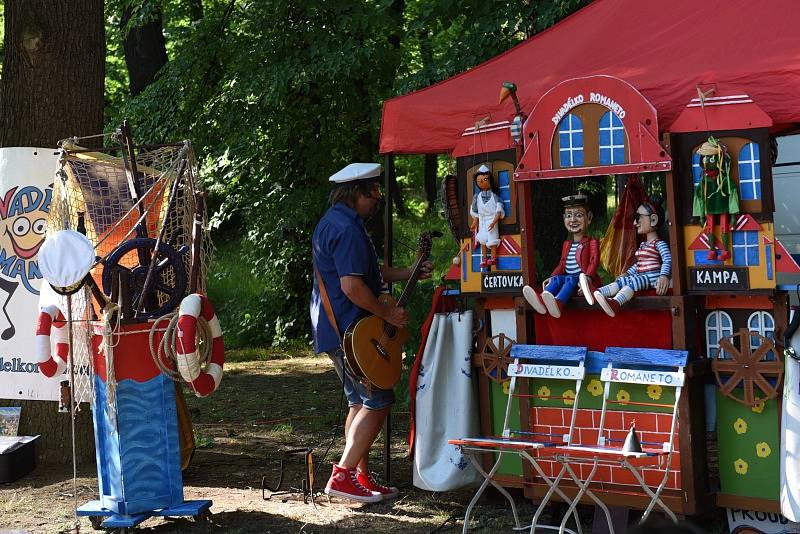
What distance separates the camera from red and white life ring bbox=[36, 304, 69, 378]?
19.0 feet

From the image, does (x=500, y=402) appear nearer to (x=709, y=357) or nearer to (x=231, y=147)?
(x=709, y=357)

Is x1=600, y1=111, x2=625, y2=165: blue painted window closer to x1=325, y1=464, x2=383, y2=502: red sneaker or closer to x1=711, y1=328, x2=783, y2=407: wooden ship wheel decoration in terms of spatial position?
x1=711, y1=328, x2=783, y2=407: wooden ship wheel decoration

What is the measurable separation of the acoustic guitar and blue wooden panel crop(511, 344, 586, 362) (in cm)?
79

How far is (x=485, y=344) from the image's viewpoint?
5.99 metres

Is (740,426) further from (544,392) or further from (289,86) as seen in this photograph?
(289,86)

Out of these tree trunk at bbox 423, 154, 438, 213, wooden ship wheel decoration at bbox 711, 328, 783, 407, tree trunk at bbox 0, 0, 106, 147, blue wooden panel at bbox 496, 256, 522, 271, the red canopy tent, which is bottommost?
wooden ship wheel decoration at bbox 711, 328, 783, 407

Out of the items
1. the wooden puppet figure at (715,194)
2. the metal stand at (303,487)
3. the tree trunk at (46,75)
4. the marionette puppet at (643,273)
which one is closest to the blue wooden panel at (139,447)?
the metal stand at (303,487)

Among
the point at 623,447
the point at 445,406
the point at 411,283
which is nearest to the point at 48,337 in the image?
the point at 411,283

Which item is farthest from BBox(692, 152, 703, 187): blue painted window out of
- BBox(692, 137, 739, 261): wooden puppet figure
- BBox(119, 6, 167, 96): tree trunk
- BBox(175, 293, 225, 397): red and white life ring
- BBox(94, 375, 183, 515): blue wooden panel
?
BBox(119, 6, 167, 96): tree trunk

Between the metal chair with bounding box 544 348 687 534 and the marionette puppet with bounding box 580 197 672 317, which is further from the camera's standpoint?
the marionette puppet with bounding box 580 197 672 317

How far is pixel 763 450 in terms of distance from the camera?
5.12 m

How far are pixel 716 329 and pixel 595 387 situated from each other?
0.70 m

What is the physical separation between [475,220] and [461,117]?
656 millimetres

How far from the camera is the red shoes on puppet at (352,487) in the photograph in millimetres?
6230
